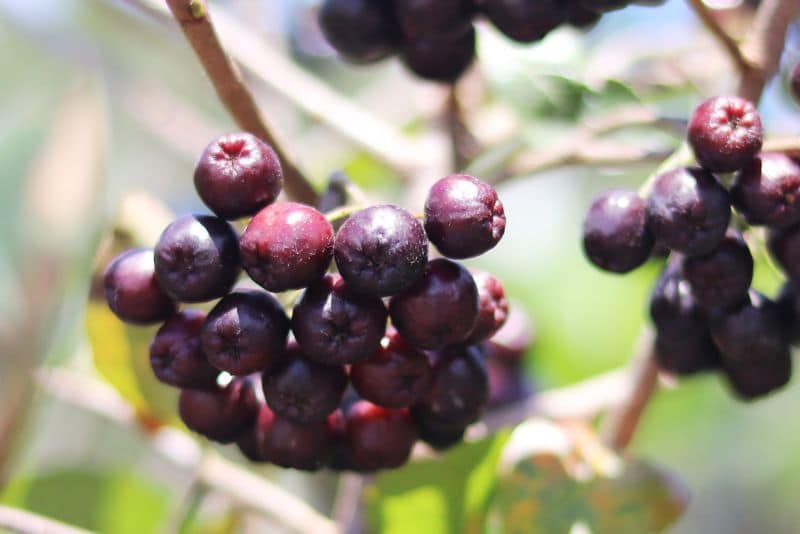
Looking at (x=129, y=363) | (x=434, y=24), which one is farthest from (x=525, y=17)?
(x=129, y=363)

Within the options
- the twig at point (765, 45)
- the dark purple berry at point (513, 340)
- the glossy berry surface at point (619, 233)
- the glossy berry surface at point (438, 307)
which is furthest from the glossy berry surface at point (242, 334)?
the dark purple berry at point (513, 340)

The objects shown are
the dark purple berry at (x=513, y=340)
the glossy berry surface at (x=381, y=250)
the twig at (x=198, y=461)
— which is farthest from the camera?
the dark purple berry at (x=513, y=340)

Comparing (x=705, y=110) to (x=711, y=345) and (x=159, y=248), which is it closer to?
(x=711, y=345)

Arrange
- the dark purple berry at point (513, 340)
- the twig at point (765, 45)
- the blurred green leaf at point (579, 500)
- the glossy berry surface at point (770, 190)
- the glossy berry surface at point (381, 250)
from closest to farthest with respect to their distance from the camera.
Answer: the glossy berry surface at point (381, 250) → the glossy berry surface at point (770, 190) → the twig at point (765, 45) → the blurred green leaf at point (579, 500) → the dark purple berry at point (513, 340)

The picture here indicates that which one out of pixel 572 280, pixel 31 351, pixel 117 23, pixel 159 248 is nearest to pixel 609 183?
pixel 572 280

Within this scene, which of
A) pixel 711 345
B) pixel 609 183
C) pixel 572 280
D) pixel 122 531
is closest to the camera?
pixel 711 345

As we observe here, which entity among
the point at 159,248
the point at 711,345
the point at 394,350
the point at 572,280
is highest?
the point at 159,248

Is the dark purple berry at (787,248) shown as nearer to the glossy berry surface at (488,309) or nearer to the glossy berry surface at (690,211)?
the glossy berry surface at (690,211)
